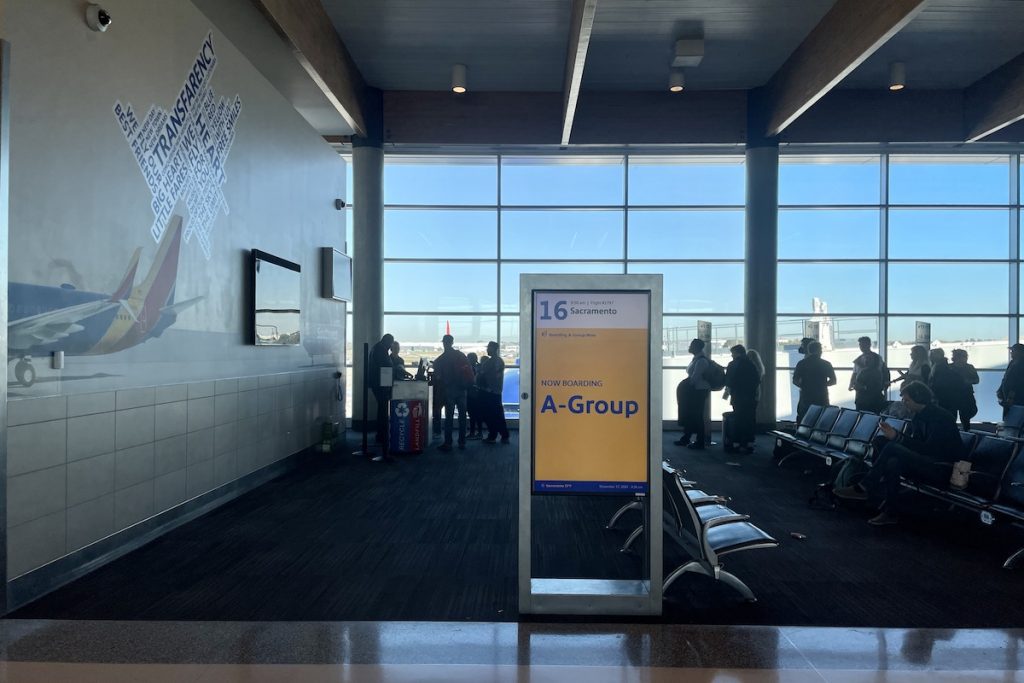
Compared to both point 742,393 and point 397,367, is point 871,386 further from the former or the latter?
point 397,367

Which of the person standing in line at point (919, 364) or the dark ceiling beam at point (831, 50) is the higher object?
the dark ceiling beam at point (831, 50)

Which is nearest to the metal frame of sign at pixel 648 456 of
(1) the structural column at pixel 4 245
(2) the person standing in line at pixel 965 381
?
(1) the structural column at pixel 4 245

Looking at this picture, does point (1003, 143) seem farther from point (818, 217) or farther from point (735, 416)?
point (735, 416)

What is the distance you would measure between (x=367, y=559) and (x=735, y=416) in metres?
6.21

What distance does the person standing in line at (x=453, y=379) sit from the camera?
8.85 metres

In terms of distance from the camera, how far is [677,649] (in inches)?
109

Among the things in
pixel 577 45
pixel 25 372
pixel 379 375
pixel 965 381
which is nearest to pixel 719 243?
pixel 965 381

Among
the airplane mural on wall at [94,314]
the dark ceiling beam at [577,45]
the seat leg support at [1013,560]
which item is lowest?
the seat leg support at [1013,560]

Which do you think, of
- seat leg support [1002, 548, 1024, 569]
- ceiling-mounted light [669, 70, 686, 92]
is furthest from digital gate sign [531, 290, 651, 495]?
ceiling-mounted light [669, 70, 686, 92]

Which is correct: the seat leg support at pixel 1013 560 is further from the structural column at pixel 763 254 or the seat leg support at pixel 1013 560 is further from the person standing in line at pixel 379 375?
the structural column at pixel 763 254

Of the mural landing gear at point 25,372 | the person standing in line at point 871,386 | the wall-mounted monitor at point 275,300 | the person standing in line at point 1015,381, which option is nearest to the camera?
the mural landing gear at point 25,372

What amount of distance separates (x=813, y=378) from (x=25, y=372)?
28.1ft

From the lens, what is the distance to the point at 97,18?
394cm

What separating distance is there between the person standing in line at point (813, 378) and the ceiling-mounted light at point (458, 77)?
6398mm
